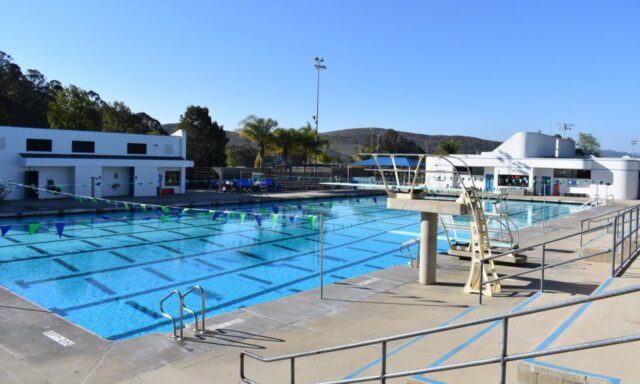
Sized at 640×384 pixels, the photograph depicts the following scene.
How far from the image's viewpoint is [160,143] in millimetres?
34938

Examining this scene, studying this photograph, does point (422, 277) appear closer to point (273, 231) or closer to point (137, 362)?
point (137, 362)

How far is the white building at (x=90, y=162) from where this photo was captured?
27.5m

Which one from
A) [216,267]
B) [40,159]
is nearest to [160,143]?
[40,159]

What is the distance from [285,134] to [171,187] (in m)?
20.7

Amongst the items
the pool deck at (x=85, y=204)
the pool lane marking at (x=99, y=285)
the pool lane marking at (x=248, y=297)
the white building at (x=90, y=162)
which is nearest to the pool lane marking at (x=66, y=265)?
the pool lane marking at (x=99, y=285)

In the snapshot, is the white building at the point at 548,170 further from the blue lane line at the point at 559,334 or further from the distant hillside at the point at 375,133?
the distant hillside at the point at 375,133

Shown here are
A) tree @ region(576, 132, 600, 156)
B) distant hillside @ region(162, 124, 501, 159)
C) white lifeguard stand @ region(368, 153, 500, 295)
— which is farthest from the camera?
distant hillside @ region(162, 124, 501, 159)

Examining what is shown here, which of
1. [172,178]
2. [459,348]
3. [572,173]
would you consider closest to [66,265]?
[459,348]

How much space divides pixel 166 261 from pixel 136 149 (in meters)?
20.4

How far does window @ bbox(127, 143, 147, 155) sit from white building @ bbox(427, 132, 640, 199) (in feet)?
73.6

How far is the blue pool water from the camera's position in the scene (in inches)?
451

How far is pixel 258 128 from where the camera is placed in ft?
168

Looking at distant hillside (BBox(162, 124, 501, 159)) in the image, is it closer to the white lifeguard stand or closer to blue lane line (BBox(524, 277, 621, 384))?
the white lifeguard stand

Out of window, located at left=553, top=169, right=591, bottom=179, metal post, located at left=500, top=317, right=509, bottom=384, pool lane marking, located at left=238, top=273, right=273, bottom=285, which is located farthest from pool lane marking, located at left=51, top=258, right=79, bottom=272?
window, located at left=553, top=169, right=591, bottom=179
